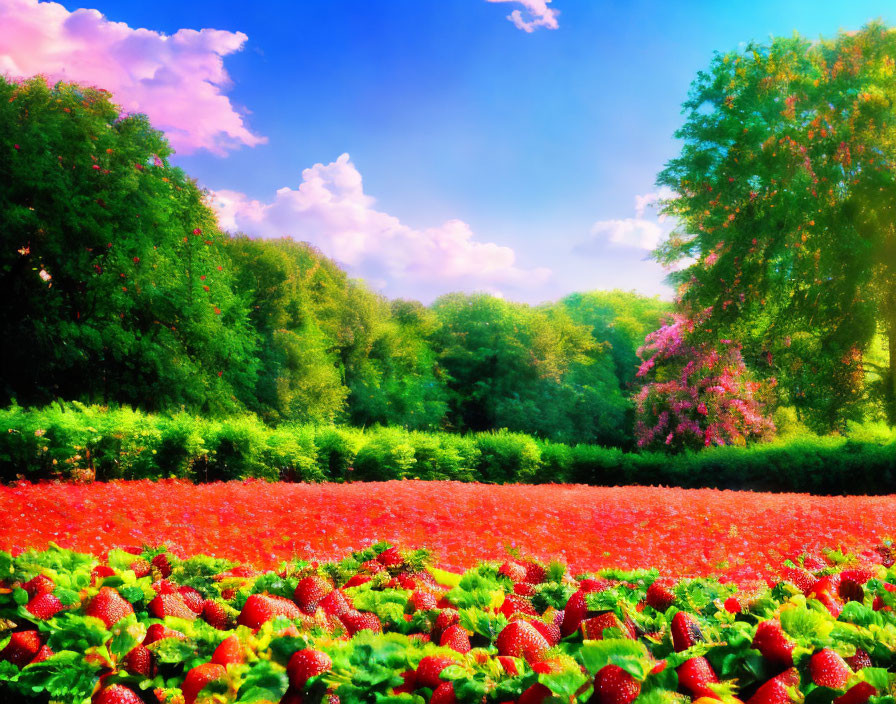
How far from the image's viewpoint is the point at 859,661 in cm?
169

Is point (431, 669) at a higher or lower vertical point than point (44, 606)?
higher

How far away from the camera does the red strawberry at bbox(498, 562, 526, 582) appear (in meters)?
2.65

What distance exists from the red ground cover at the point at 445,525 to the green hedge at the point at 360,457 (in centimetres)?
142

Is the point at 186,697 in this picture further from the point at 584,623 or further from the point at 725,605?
the point at 725,605

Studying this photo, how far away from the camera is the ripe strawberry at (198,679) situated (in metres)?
1.62

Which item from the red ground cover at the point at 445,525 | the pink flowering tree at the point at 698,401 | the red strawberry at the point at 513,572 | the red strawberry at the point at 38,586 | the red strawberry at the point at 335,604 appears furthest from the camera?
the pink flowering tree at the point at 698,401

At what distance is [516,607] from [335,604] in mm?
623

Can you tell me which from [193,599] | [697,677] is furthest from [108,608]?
[697,677]

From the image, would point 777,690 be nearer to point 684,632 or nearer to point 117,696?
point 684,632

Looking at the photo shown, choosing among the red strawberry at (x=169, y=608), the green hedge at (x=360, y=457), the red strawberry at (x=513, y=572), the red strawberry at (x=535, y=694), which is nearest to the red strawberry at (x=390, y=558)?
the red strawberry at (x=513, y=572)

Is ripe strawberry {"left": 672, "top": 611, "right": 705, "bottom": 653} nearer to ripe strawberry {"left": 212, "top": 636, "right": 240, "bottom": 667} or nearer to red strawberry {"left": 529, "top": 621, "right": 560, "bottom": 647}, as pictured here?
red strawberry {"left": 529, "top": 621, "right": 560, "bottom": 647}

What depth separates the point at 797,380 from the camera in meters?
17.4

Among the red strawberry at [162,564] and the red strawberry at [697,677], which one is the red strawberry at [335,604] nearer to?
the red strawberry at [162,564]

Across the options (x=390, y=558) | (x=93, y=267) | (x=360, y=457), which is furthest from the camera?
(x=93, y=267)
